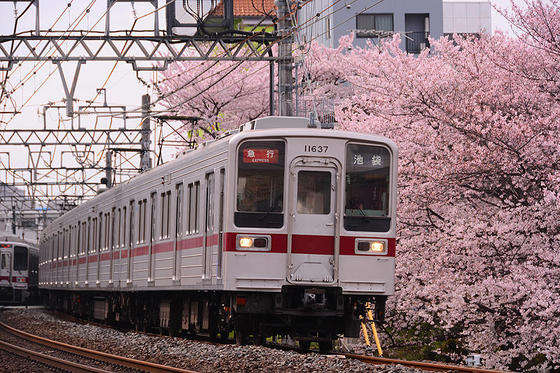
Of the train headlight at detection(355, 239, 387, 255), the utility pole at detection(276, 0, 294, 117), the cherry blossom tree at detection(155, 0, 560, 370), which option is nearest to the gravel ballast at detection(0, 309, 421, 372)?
the train headlight at detection(355, 239, 387, 255)

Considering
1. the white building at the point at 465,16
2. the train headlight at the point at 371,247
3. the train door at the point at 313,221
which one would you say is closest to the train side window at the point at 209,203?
the train door at the point at 313,221

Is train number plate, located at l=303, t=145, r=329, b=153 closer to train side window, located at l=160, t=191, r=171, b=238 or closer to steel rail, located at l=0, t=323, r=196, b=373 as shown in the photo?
steel rail, located at l=0, t=323, r=196, b=373

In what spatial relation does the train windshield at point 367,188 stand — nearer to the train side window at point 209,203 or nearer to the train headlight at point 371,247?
the train headlight at point 371,247

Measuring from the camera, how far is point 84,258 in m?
22.4

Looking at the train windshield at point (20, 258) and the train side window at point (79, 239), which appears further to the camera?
the train windshield at point (20, 258)

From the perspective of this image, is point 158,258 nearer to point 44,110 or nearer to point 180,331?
point 180,331

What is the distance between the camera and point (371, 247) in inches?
416

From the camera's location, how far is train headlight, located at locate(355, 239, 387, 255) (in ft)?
34.6

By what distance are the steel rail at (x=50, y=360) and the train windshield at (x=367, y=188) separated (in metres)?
3.19

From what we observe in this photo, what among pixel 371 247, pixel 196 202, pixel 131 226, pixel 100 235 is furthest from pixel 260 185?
pixel 100 235

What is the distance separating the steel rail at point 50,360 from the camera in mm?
9906

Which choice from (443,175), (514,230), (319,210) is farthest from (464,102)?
(319,210)

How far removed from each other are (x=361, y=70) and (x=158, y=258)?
21.5 ft

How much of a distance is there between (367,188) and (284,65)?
221 inches
